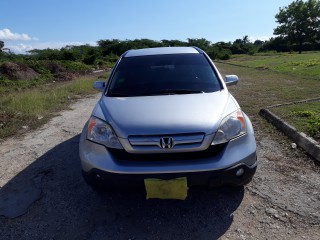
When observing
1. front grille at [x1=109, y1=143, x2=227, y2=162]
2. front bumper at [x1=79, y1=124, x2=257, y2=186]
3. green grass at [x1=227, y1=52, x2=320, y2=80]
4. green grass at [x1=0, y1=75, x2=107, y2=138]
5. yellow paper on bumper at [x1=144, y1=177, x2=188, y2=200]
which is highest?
front grille at [x1=109, y1=143, x2=227, y2=162]

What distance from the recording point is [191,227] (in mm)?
2709

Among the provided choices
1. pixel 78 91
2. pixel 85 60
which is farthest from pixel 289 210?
pixel 85 60

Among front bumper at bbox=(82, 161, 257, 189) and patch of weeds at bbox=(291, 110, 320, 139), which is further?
patch of weeds at bbox=(291, 110, 320, 139)

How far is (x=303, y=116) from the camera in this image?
5.66 m

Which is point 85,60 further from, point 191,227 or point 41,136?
point 191,227

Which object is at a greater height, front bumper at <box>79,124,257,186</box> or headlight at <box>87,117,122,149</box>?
headlight at <box>87,117,122,149</box>

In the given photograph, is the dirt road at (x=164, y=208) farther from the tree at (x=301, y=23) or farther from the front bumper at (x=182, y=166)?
the tree at (x=301, y=23)

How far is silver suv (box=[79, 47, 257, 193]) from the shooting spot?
2.58 m

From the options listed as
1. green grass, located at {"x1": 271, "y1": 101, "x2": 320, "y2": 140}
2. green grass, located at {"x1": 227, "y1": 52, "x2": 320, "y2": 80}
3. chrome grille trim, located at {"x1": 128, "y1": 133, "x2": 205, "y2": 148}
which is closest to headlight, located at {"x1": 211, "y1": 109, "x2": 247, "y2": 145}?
chrome grille trim, located at {"x1": 128, "y1": 133, "x2": 205, "y2": 148}

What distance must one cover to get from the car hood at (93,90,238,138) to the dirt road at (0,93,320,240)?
0.84 m

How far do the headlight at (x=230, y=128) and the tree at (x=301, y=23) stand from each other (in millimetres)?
58281

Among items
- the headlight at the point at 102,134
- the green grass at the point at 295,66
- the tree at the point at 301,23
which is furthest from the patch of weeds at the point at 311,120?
the tree at the point at 301,23

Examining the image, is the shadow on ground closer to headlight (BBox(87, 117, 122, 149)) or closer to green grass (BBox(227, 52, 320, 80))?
headlight (BBox(87, 117, 122, 149))

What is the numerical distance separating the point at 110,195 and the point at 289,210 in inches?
70.7
